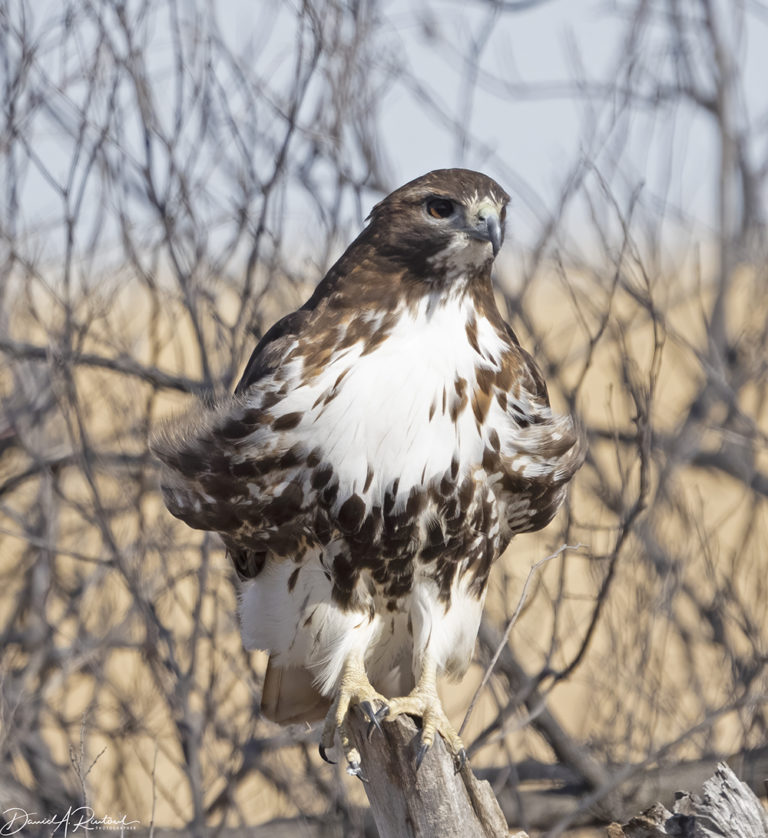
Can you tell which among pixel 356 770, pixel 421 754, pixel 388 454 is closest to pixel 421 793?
pixel 421 754

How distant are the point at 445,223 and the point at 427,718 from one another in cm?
132

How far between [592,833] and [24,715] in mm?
2638

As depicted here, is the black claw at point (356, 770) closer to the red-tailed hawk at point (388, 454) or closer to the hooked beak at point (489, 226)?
the red-tailed hawk at point (388, 454)

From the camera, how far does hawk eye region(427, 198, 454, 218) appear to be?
3.22 m

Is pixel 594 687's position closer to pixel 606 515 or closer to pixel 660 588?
pixel 660 588

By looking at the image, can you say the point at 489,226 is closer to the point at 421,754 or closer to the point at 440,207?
the point at 440,207

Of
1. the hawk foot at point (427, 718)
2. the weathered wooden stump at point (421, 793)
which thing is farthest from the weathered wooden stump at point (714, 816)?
the hawk foot at point (427, 718)

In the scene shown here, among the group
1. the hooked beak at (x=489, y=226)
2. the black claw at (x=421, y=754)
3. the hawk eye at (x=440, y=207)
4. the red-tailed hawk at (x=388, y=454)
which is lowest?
the black claw at (x=421, y=754)

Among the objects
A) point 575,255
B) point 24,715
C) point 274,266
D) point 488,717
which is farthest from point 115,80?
point 488,717

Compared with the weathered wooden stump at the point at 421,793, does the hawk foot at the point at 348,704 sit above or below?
above

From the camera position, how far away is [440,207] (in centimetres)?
324

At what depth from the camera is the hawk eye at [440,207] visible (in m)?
3.22

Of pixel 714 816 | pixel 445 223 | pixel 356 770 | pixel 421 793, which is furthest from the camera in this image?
pixel 445 223

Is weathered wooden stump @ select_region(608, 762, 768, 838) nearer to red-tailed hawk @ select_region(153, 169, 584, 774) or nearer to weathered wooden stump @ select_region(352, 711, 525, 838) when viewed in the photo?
weathered wooden stump @ select_region(352, 711, 525, 838)
